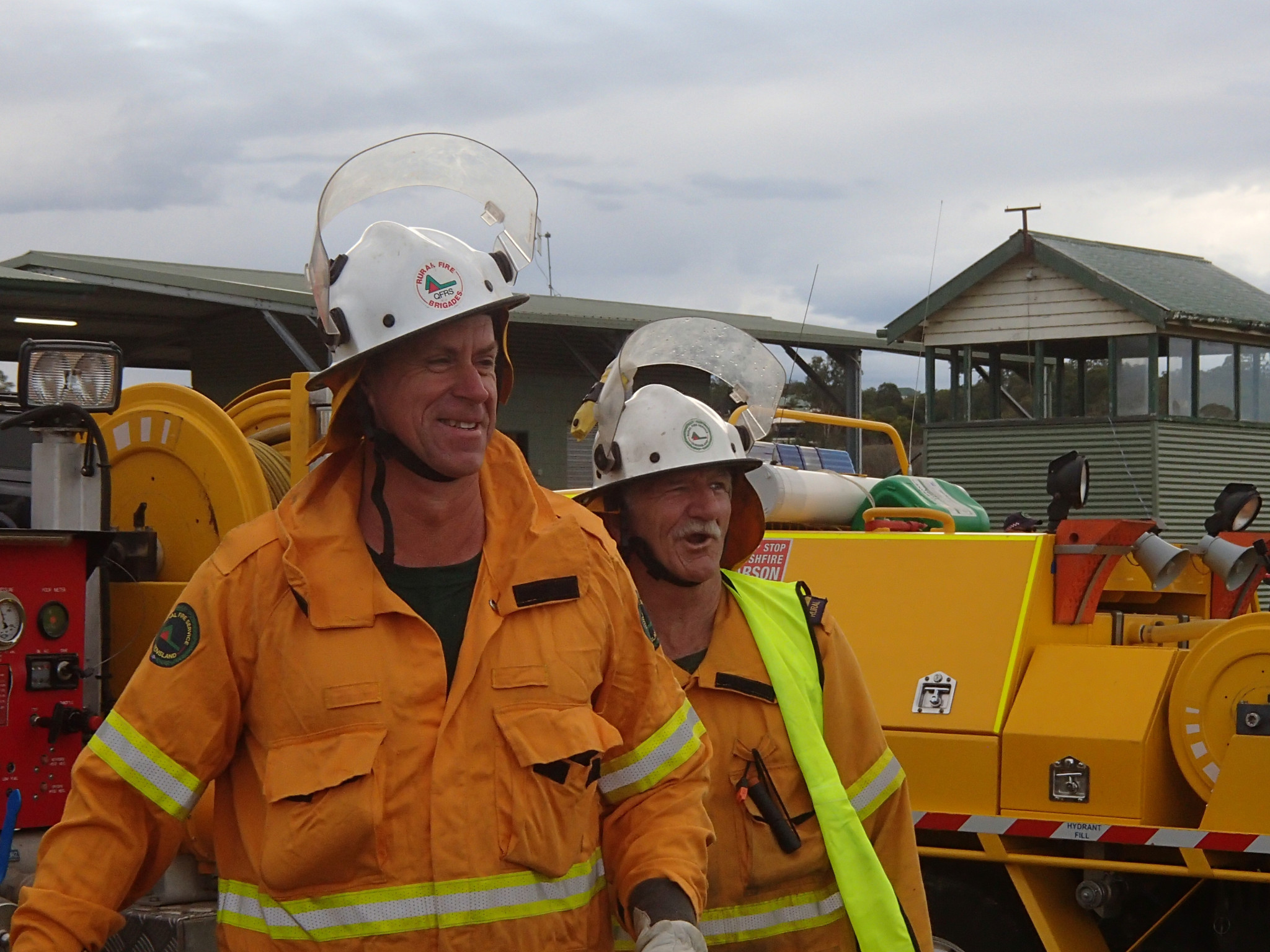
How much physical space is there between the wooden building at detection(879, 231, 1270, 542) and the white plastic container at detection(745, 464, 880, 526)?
49.4 feet

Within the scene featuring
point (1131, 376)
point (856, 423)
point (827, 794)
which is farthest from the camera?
point (1131, 376)

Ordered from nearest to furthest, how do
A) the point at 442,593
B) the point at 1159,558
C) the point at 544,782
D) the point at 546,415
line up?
the point at 544,782 < the point at 442,593 < the point at 1159,558 < the point at 546,415

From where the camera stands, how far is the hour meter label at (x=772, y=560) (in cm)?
652

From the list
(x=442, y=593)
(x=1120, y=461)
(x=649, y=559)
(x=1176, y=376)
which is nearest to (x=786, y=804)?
(x=649, y=559)

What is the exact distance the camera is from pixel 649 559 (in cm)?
391

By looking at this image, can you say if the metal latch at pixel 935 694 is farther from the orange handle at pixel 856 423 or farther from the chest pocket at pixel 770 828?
the chest pocket at pixel 770 828

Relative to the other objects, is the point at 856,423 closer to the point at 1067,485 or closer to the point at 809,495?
the point at 809,495

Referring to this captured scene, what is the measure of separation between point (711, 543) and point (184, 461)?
2155 millimetres

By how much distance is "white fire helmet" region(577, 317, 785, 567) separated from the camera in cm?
401

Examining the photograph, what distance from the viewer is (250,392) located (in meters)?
6.66

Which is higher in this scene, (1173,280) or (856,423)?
(1173,280)

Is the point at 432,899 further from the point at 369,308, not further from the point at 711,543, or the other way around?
→ the point at 711,543

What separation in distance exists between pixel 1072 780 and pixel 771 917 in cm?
217

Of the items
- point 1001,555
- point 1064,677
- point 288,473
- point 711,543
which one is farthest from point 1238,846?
point 288,473
